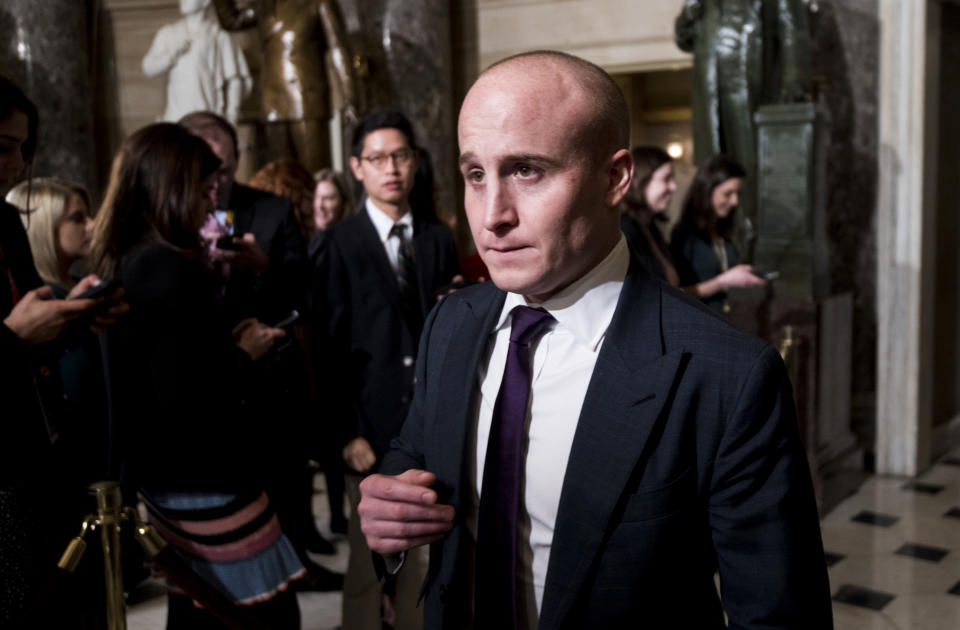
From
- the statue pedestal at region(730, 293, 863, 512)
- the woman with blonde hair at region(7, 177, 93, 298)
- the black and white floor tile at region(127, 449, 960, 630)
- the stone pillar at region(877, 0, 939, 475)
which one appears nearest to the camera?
the woman with blonde hair at region(7, 177, 93, 298)

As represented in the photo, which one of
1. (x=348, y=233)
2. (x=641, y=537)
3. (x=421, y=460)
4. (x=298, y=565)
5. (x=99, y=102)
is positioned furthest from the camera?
(x=99, y=102)

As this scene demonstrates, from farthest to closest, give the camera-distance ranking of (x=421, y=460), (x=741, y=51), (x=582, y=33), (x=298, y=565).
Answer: (x=582, y=33) < (x=741, y=51) < (x=298, y=565) < (x=421, y=460)

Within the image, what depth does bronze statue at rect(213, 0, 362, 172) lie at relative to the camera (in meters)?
7.57

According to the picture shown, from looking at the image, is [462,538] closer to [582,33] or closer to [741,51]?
[741,51]

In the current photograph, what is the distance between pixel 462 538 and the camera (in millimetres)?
1451

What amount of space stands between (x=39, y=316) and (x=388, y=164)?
135cm

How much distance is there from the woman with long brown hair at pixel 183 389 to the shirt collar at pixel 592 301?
1307 mm

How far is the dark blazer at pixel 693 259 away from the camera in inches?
191

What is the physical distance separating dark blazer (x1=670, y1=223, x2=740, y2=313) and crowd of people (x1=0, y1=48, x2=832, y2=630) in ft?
0.81

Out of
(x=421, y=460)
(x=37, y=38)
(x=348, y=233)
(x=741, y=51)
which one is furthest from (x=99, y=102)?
(x=421, y=460)

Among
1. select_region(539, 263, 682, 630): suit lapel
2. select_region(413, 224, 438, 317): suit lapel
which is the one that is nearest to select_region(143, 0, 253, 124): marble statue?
select_region(413, 224, 438, 317): suit lapel

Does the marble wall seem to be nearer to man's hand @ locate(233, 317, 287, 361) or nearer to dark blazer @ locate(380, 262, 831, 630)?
man's hand @ locate(233, 317, 287, 361)

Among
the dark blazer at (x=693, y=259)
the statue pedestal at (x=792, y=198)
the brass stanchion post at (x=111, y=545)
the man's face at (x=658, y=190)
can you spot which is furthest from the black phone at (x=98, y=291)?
the statue pedestal at (x=792, y=198)

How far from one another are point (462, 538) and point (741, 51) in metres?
4.97
